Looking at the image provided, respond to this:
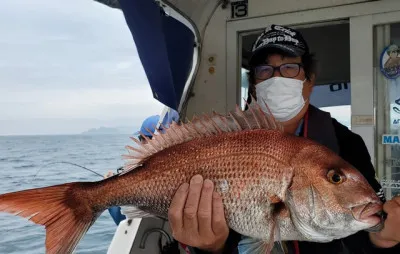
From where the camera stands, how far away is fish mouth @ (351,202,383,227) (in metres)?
1.18

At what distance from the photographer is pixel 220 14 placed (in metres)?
3.33

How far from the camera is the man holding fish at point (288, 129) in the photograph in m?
1.37

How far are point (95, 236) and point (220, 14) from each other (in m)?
6.29

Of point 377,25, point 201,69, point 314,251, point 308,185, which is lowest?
point 314,251

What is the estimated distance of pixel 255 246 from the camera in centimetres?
134

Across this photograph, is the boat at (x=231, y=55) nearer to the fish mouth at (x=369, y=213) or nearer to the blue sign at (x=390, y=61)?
the blue sign at (x=390, y=61)


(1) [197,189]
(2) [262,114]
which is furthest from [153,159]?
(2) [262,114]

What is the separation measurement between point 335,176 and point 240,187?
11.9 inches

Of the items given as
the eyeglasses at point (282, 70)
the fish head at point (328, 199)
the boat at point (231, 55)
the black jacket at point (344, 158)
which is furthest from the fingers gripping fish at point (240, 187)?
the boat at point (231, 55)

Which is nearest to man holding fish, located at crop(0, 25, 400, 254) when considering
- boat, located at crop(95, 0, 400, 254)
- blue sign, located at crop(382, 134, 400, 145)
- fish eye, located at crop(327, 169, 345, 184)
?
fish eye, located at crop(327, 169, 345, 184)

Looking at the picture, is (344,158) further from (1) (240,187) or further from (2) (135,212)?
(2) (135,212)

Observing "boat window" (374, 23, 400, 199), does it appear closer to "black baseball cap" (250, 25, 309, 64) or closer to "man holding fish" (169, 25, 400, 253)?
"man holding fish" (169, 25, 400, 253)

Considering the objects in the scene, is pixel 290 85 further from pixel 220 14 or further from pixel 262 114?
pixel 220 14

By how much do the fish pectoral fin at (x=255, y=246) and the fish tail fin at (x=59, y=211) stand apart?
523 mm
